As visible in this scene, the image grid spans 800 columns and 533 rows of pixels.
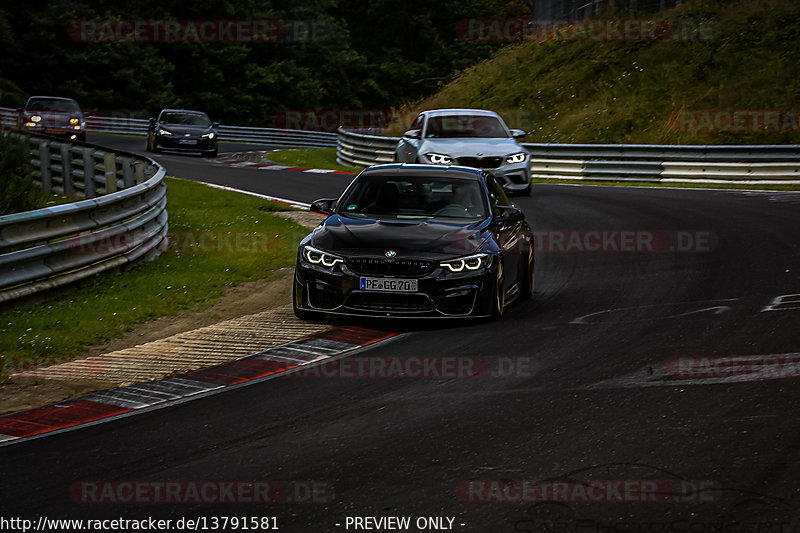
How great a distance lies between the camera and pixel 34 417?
7.11 meters

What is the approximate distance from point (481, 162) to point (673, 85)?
1655cm

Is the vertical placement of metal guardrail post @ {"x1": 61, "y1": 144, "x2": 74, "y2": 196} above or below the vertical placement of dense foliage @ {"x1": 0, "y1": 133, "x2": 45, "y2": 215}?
below

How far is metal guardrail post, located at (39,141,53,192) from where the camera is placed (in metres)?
21.8

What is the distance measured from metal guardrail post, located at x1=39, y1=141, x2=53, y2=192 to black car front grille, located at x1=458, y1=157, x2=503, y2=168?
26.6 ft

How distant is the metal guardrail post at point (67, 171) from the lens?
21.1 m

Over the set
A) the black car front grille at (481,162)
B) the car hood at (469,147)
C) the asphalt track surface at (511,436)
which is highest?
the car hood at (469,147)

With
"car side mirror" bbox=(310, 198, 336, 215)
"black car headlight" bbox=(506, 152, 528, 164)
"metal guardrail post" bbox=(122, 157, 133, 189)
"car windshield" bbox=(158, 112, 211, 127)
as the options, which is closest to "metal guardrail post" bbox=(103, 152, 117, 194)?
"metal guardrail post" bbox=(122, 157, 133, 189)

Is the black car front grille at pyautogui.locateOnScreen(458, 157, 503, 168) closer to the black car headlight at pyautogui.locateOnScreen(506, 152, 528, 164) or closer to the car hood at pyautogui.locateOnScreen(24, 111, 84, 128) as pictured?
the black car headlight at pyautogui.locateOnScreen(506, 152, 528, 164)

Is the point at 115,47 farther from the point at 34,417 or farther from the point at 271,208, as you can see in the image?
the point at 34,417

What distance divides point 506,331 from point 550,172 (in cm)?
1854

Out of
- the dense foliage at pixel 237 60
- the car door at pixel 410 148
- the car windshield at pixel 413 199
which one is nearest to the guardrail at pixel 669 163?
the car door at pixel 410 148

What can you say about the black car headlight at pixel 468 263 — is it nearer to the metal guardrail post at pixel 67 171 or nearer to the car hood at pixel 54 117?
the metal guardrail post at pixel 67 171

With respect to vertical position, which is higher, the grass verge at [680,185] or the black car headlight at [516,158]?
the black car headlight at [516,158]

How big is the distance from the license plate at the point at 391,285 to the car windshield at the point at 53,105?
97.2 ft
